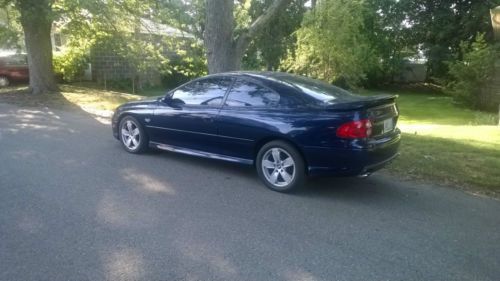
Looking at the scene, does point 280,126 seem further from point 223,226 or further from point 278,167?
point 223,226

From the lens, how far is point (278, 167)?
5.62 metres

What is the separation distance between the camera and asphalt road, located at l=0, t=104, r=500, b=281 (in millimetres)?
3580

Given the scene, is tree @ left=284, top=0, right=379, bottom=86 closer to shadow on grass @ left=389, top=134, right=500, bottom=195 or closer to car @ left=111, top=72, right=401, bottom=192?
shadow on grass @ left=389, top=134, right=500, bottom=195

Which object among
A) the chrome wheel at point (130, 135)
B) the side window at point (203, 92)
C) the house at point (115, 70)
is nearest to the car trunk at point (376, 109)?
the side window at point (203, 92)

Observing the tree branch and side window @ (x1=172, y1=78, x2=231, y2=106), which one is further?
the tree branch

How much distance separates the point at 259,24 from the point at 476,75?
36.8 feet

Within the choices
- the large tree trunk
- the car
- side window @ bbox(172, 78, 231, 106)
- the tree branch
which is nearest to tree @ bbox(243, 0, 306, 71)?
the large tree trunk

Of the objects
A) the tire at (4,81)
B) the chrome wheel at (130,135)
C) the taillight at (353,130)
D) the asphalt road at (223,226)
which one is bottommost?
the asphalt road at (223,226)

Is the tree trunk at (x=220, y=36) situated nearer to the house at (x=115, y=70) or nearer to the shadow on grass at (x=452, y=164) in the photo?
the shadow on grass at (x=452, y=164)

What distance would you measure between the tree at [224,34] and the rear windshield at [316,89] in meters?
4.16

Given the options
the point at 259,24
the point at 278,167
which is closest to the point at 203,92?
the point at 278,167

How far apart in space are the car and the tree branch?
146 inches

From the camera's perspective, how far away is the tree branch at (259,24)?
1009cm

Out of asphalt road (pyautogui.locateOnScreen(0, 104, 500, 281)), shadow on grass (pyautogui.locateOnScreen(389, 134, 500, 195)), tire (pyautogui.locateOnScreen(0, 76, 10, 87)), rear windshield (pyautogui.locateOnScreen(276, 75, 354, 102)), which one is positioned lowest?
asphalt road (pyautogui.locateOnScreen(0, 104, 500, 281))
